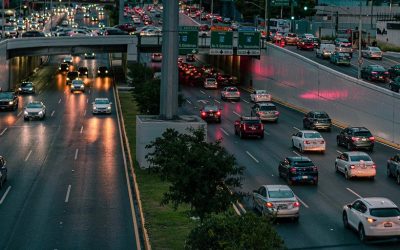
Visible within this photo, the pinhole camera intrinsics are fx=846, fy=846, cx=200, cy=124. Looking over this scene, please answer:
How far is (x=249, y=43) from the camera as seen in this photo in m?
91.8

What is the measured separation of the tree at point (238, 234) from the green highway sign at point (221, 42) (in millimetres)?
74042

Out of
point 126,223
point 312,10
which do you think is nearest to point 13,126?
point 126,223

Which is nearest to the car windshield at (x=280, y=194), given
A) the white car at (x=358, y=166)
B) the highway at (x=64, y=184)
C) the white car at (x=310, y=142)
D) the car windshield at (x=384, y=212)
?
the car windshield at (x=384, y=212)

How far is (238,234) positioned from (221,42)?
75630 millimetres

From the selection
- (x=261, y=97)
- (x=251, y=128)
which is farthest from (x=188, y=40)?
(x=251, y=128)

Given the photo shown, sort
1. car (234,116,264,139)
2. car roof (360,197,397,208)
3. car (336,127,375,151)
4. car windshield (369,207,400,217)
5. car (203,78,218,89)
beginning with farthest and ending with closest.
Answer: car (203,78,218,89) < car (234,116,264,139) < car (336,127,375,151) < car roof (360,197,397,208) < car windshield (369,207,400,217)

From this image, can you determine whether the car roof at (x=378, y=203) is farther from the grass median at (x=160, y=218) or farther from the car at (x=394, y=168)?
the car at (x=394, y=168)

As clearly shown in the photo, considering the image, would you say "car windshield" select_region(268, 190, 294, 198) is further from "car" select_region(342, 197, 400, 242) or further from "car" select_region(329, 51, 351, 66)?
"car" select_region(329, 51, 351, 66)

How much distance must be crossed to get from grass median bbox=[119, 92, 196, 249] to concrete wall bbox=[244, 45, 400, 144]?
70.0ft

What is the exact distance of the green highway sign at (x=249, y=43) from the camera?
299 feet

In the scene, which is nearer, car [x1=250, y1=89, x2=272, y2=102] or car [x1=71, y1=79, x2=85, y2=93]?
car [x1=250, y1=89, x2=272, y2=102]

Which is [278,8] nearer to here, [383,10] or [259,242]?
[383,10]

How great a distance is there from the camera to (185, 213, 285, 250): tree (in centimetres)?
1727

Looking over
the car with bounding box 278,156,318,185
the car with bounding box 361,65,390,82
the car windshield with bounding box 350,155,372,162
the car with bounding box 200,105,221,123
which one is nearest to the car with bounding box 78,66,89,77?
the car with bounding box 361,65,390,82
